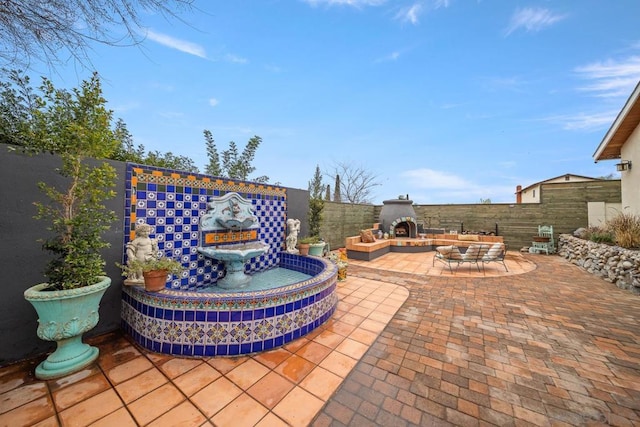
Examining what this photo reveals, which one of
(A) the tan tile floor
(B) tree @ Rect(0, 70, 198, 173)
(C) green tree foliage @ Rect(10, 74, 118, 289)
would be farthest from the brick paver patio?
(B) tree @ Rect(0, 70, 198, 173)

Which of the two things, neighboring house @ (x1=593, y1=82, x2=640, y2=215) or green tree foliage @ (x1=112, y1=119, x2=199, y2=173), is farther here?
neighboring house @ (x1=593, y1=82, x2=640, y2=215)

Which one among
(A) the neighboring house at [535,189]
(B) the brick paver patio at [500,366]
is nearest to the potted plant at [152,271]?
(B) the brick paver patio at [500,366]

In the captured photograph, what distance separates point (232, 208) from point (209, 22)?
2949mm

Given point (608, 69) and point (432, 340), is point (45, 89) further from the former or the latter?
point (608, 69)

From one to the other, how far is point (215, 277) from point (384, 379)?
3608 mm

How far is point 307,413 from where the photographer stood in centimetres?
175

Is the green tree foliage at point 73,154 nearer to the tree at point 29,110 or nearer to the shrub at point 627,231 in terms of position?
the tree at point 29,110

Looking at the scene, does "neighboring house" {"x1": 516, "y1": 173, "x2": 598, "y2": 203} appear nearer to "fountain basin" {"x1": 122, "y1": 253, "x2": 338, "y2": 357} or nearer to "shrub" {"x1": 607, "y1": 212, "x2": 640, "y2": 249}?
"shrub" {"x1": 607, "y1": 212, "x2": 640, "y2": 249}

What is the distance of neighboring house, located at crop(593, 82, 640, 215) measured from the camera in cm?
612

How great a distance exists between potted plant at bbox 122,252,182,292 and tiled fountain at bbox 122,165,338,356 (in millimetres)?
116

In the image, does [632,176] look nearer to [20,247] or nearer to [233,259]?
[233,259]

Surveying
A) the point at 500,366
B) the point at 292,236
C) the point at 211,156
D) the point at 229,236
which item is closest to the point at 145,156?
the point at 211,156

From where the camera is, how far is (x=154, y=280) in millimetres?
2654

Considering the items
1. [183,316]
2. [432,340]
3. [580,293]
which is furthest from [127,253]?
[580,293]
